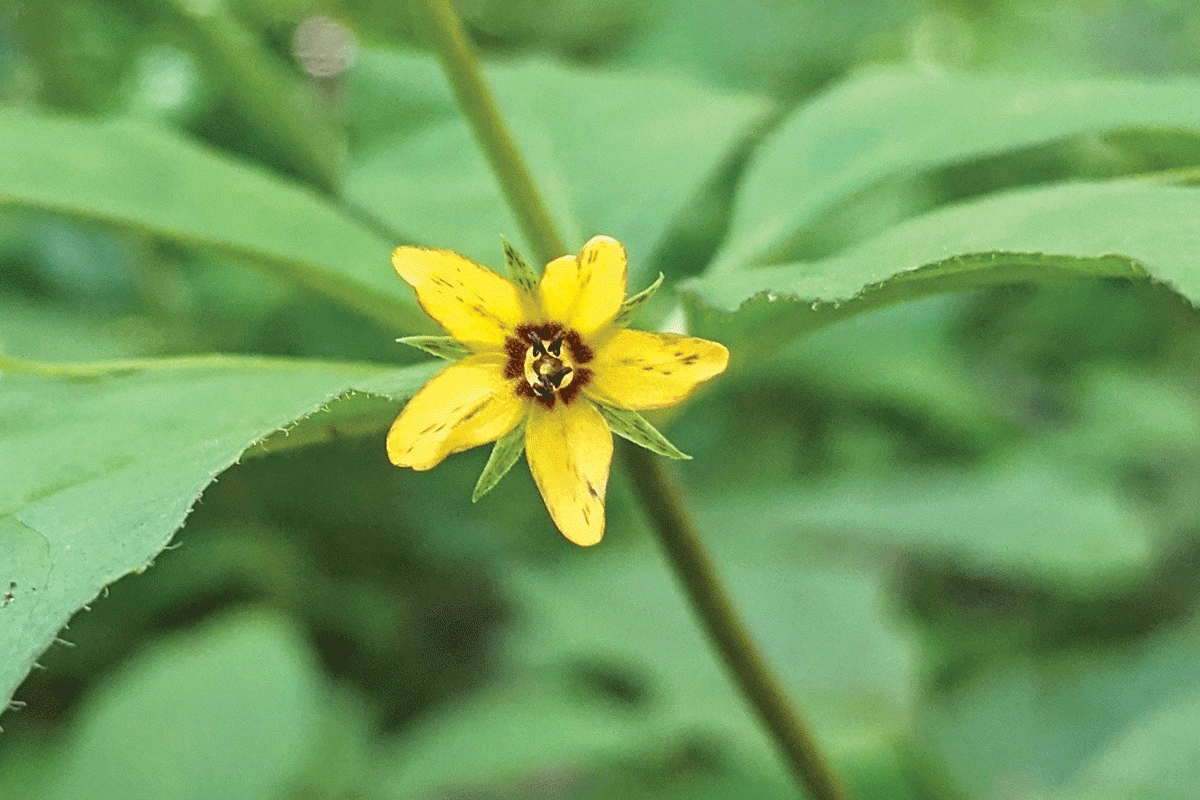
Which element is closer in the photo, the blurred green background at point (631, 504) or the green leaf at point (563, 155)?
the green leaf at point (563, 155)

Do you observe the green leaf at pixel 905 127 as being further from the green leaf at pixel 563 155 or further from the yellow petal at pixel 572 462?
the yellow petal at pixel 572 462

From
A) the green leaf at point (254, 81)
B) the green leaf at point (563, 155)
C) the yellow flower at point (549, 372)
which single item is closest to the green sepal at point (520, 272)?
the yellow flower at point (549, 372)

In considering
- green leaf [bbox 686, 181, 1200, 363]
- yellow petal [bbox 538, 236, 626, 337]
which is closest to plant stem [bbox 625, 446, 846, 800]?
green leaf [bbox 686, 181, 1200, 363]

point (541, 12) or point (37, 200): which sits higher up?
point (541, 12)

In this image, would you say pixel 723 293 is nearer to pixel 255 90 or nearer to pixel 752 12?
pixel 255 90

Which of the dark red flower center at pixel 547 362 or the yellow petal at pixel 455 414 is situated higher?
the dark red flower center at pixel 547 362

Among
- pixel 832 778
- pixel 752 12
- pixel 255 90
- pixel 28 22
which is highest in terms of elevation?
pixel 752 12

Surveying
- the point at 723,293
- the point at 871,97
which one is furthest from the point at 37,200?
the point at 871,97
